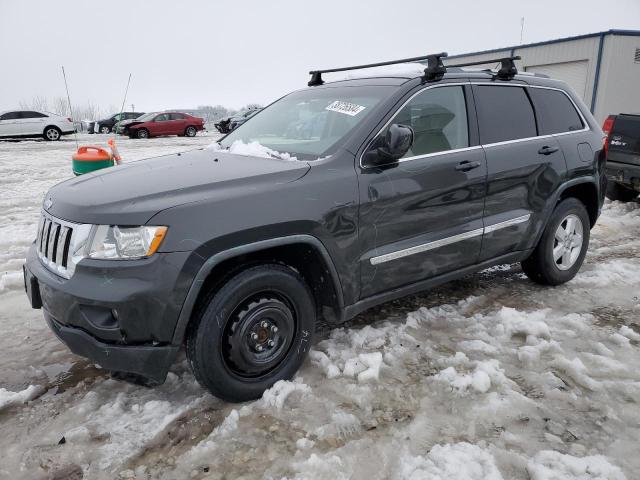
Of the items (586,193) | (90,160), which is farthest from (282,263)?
(90,160)

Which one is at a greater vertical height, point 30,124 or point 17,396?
point 30,124

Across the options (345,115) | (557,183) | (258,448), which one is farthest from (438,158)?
(258,448)

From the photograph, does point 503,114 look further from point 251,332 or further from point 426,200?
point 251,332

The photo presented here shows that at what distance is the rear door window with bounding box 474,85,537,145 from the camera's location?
11.8 feet

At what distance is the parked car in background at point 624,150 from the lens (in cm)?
680

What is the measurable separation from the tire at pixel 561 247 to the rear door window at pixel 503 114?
31.0 inches

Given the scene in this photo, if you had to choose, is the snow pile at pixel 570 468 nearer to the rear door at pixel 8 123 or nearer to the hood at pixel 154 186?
the hood at pixel 154 186

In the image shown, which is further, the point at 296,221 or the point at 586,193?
the point at 586,193

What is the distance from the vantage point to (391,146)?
281cm

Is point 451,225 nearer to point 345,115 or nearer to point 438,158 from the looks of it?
point 438,158

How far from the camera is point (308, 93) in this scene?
3836 mm

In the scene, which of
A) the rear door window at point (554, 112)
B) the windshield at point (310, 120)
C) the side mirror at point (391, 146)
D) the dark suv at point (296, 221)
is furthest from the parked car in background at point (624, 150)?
the side mirror at point (391, 146)

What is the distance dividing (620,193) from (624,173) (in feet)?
3.59

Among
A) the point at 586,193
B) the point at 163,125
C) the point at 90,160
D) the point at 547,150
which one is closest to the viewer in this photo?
the point at 547,150
